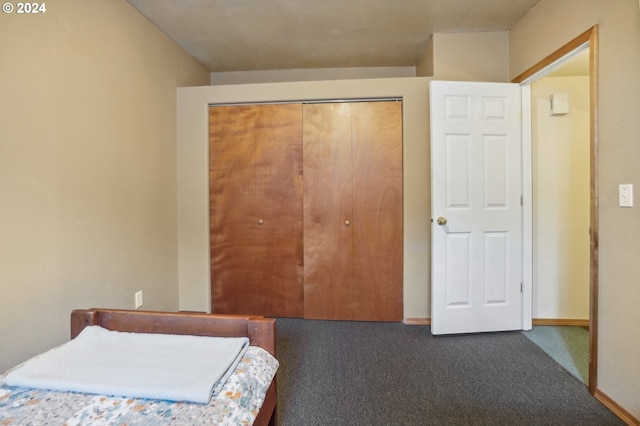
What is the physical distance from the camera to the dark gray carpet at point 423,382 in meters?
1.35

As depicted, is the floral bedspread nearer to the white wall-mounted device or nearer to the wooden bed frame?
the wooden bed frame

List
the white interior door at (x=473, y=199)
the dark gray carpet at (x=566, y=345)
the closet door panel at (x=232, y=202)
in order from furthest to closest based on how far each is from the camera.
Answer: the closet door panel at (x=232, y=202), the white interior door at (x=473, y=199), the dark gray carpet at (x=566, y=345)

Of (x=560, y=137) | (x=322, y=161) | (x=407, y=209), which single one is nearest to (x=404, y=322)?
(x=407, y=209)

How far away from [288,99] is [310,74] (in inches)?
30.5

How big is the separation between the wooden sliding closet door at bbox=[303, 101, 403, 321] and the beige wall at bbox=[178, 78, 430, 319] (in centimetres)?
9

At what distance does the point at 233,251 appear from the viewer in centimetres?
248

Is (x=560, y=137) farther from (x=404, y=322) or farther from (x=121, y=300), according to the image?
(x=121, y=300)

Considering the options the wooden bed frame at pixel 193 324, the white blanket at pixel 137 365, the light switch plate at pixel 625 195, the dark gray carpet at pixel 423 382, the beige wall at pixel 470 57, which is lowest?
the dark gray carpet at pixel 423 382

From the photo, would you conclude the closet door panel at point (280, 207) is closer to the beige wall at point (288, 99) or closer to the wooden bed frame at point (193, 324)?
the beige wall at point (288, 99)

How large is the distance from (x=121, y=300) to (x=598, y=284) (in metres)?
2.96

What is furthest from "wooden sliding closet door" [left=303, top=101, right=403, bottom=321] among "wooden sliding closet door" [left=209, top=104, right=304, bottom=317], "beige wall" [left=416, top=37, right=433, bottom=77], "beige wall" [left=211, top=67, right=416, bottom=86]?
"beige wall" [left=211, top=67, right=416, bottom=86]

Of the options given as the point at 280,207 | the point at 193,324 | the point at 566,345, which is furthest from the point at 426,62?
the point at 193,324

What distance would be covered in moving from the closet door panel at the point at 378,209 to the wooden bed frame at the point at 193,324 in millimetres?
1418

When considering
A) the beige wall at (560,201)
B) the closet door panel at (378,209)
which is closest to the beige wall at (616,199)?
the beige wall at (560,201)
